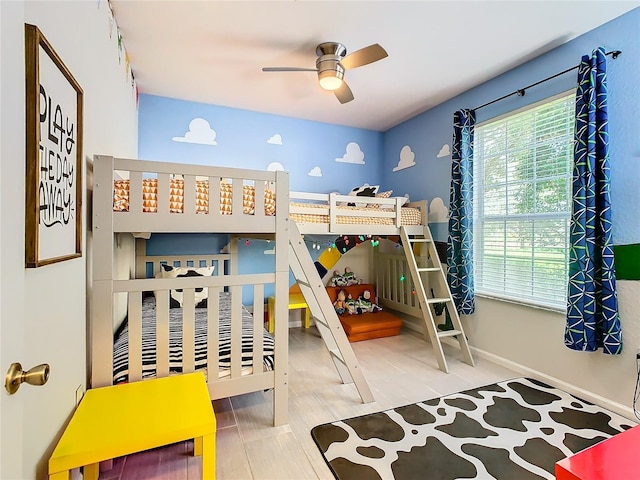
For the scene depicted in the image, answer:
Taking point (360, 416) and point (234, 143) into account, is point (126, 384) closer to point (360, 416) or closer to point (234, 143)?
point (360, 416)

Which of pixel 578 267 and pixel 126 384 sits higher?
pixel 578 267

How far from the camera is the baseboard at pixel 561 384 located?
2066 millimetres

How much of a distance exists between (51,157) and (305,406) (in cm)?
190

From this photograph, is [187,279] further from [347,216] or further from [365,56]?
[365,56]

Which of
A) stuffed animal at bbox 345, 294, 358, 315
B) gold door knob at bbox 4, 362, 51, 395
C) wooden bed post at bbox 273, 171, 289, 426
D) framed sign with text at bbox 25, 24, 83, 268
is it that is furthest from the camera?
stuffed animal at bbox 345, 294, 358, 315

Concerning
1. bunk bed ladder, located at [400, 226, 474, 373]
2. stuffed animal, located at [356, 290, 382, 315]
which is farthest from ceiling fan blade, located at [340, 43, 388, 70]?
stuffed animal, located at [356, 290, 382, 315]

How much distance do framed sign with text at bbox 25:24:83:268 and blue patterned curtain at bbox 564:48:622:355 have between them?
2754 mm

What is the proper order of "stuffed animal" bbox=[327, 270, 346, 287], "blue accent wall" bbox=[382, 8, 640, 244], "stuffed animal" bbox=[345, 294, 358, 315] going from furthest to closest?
"stuffed animal" bbox=[327, 270, 346, 287] < "stuffed animal" bbox=[345, 294, 358, 315] < "blue accent wall" bbox=[382, 8, 640, 244]

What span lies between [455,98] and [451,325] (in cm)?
226

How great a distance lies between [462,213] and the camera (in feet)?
9.75

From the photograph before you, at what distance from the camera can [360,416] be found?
202 cm

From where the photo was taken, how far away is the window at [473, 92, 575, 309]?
7.88 feet

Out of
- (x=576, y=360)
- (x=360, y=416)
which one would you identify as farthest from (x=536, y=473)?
(x=576, y=360)

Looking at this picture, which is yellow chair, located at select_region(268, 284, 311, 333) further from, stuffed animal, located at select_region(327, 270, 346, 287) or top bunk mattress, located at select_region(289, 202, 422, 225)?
top bunk mattress, located at select_region(289, 202, 422, 225)
